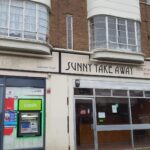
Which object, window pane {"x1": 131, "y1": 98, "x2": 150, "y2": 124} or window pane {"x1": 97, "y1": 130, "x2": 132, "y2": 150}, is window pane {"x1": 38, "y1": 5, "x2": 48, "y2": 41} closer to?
window pane {"x1": 97, "y1": 130, "x2": 132, "y2": 150}

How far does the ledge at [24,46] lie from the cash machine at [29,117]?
88.0 inches

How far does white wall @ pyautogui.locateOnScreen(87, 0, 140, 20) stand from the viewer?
14664 mm

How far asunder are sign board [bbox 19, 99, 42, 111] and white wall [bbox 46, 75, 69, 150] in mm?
417

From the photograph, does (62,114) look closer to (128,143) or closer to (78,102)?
(78,102)

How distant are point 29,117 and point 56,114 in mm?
1256

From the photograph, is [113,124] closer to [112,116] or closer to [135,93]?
[112,116]

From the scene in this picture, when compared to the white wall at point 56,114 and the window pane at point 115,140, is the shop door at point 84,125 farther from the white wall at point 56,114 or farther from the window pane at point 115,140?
the white wall at point 56,114

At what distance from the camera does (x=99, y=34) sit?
47.8ft

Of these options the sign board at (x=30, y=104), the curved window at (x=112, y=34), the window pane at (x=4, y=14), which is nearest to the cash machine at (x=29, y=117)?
the sign board at (x=30, y=104)

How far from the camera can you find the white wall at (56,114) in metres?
12.7

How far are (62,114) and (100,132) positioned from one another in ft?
7.13

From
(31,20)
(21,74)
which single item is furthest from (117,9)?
(21,74)

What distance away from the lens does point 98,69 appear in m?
14.4

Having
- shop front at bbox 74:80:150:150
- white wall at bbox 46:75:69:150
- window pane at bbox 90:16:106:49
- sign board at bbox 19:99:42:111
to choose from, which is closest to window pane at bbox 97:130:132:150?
shop front at bbox 74:80:150:150
